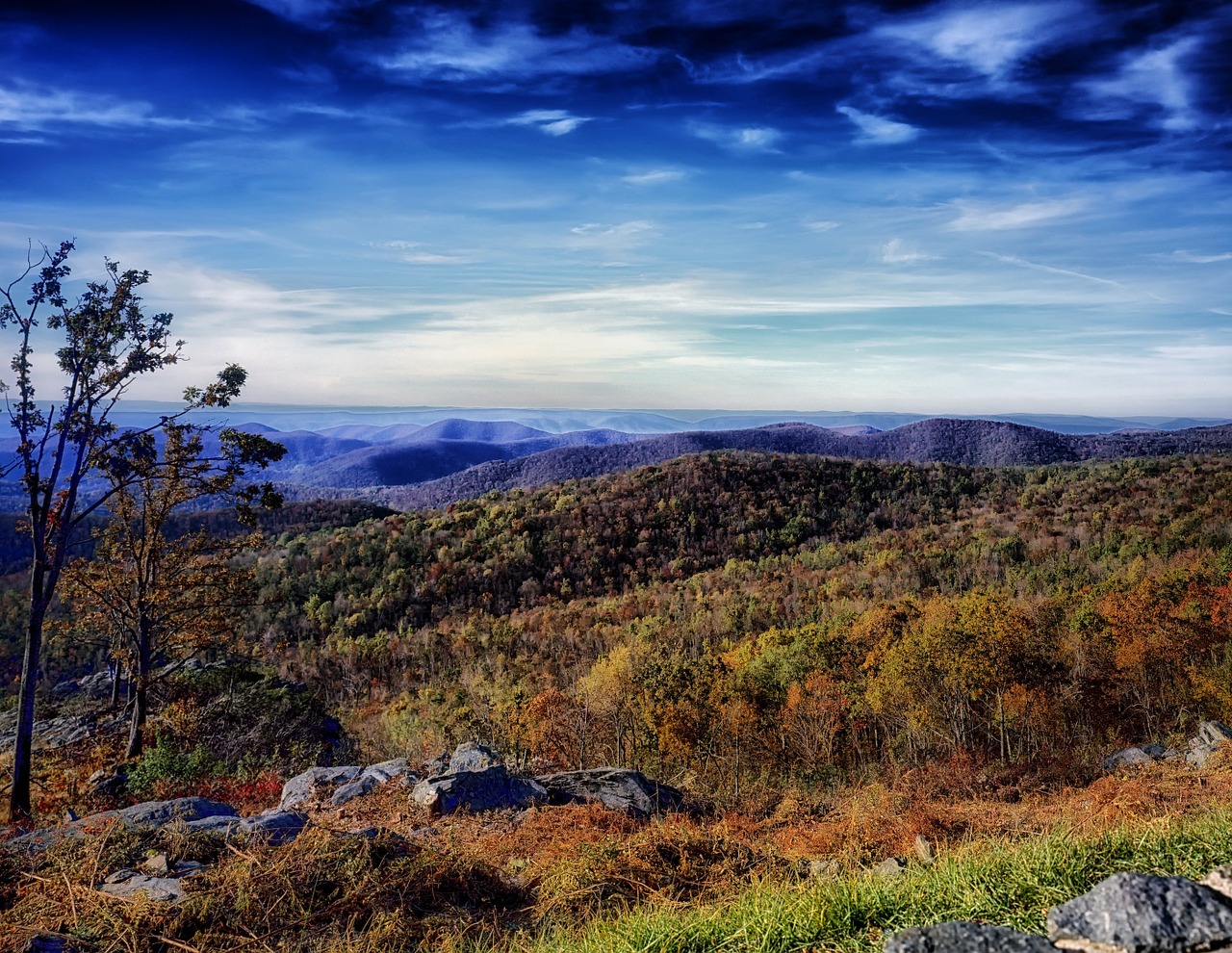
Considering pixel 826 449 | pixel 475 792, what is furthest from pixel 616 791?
pixel 826 449

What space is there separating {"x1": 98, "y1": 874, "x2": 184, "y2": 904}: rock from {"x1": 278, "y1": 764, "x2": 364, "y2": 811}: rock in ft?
10.6

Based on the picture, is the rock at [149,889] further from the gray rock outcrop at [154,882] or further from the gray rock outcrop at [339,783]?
the gray rock outcrop at [339,783]

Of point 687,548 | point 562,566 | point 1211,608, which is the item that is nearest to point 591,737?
point 1211,608

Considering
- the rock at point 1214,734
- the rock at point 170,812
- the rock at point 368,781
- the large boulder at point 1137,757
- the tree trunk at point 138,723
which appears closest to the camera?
the rock at point 170,812

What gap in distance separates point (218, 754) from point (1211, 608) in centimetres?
2380

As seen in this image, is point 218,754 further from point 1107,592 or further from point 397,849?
point 1107,592

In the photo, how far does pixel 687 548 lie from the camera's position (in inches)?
1972

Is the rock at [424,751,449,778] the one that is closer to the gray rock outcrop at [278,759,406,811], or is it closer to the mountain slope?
the gray rock outcrop at [278,759,406,811]

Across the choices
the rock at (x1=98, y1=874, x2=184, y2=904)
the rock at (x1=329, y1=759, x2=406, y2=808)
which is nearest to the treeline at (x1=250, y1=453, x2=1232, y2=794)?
the rock at (x1=329, y1=759, x2=406, y2=808)

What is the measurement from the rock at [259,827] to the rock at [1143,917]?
16.1ft

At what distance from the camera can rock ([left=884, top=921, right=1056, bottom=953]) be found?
2277 millimetres

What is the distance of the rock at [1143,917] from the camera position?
217 centimetres

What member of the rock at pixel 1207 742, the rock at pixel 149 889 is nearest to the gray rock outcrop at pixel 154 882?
the rock at pixel 149 889

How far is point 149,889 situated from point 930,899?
14.9ft
